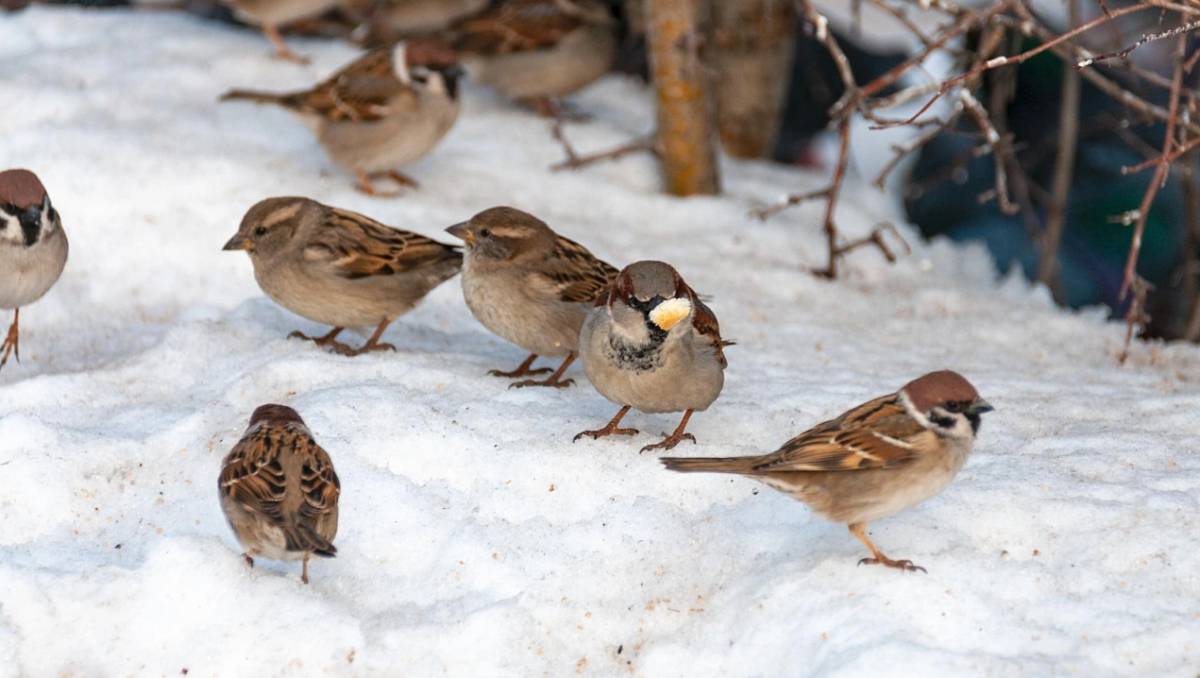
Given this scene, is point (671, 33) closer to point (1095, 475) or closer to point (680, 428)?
point (680, 428)

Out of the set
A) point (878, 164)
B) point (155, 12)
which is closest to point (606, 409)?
point (155, 12)

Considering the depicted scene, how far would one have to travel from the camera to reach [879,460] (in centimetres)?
327

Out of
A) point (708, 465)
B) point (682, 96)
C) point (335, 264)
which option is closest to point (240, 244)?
point (335, 264)

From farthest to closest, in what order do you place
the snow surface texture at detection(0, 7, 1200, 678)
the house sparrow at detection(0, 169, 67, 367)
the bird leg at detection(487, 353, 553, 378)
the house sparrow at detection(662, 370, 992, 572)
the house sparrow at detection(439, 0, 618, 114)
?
1. the house sparrow at detection(439, 0, 618, 114)
2. the bird leg at detection(487, 353, 553, 378)
3. the house sparrow at detection(0, 169, 67, 367)
4. the house sparrow at detection(662, 370, 992, 572)
5. the snow surface texture at detection(0, 7, 1200, 678)

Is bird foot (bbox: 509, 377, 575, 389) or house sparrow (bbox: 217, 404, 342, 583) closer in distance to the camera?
house sparrow (bbox: 217, 404, 342, 583)

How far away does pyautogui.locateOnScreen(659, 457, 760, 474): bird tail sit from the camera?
10.6 ft

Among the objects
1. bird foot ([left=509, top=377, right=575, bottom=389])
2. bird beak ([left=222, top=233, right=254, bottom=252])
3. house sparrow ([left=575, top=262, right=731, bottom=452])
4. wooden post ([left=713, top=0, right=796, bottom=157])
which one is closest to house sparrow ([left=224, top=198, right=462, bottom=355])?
bird beak ([left=222, top=233, right=254, bottom=252])

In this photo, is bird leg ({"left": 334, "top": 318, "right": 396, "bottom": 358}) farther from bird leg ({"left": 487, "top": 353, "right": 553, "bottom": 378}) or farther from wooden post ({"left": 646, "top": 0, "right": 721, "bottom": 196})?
wooden post ({"left": 646, "top": 0, "right": 721, "bottom": 196})

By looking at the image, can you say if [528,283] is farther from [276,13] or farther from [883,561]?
[276,13]

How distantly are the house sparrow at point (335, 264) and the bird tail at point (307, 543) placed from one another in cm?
167

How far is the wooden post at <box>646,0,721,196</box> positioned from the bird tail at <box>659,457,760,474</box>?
346 centimetres

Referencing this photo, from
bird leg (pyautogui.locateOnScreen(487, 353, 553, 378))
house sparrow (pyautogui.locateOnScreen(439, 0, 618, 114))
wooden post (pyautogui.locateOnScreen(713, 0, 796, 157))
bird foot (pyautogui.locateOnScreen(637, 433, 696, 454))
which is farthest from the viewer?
wooden post (pyautogui.locateOnScreen(713, 0, 796, 157))

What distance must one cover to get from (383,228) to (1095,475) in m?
2.83

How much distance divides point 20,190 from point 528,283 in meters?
1.85
